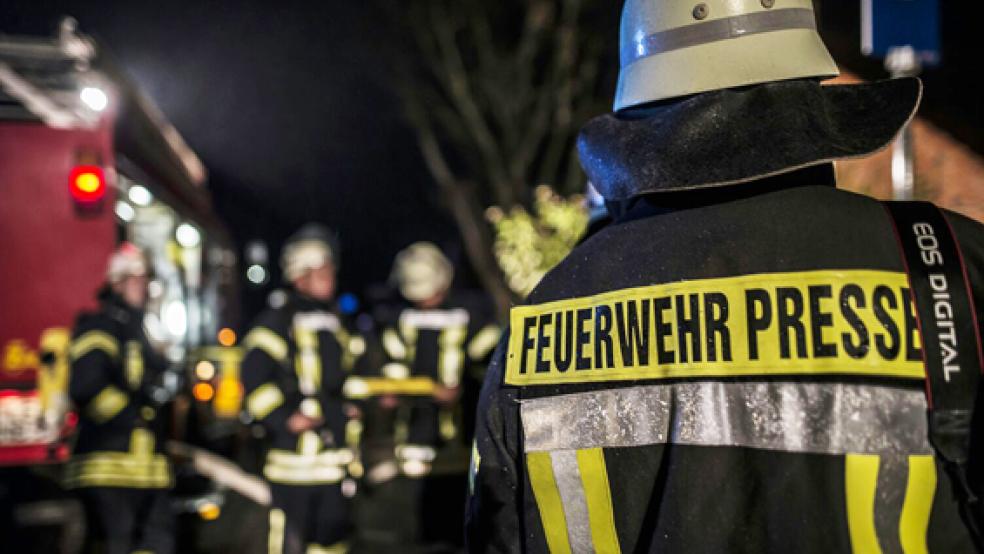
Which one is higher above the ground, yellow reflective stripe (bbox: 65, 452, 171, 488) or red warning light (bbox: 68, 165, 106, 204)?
red warning light (bbox: 68, 165, 106, 204)

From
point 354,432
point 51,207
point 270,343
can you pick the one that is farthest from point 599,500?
point 51,207

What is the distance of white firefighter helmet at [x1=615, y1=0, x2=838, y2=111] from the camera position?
148cm

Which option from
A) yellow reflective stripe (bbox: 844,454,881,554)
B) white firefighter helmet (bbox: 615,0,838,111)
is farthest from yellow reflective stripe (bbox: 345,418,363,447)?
yellow reflective stripe (bbox: 844,454,881,554)

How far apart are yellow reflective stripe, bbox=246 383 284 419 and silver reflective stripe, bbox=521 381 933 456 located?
3695mm

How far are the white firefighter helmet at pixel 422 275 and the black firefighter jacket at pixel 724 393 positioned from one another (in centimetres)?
408

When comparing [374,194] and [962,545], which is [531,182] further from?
[374,194]

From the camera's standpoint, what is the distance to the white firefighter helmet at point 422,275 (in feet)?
18.7

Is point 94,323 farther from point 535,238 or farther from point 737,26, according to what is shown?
point 535,238

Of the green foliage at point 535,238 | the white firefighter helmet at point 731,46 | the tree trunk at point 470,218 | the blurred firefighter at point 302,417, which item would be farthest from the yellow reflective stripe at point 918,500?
the tree trunk at point 470,218

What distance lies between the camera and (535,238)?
14891 millimetres

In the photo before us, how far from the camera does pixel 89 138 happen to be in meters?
5.54

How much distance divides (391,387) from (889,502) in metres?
4.67

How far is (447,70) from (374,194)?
29337 mm

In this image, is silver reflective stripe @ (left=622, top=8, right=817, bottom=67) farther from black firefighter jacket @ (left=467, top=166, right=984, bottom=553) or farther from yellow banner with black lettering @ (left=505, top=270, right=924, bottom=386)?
yellow banner with black lettering @ (left=505, top=270, right=924, bottom=386)
